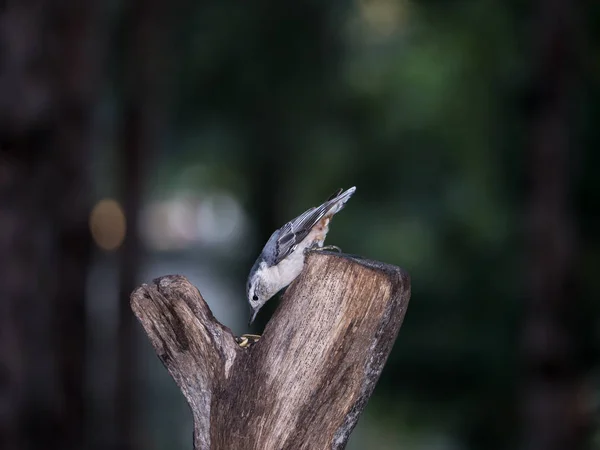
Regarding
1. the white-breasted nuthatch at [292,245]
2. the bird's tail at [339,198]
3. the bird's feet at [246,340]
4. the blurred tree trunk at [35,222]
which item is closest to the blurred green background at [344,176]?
the blurred tree trunk at [35,222]

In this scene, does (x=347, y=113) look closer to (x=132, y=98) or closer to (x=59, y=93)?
(x=132, y=98)

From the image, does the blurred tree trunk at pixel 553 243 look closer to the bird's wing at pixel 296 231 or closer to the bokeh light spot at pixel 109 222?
the bird's wing at pixel 296 231

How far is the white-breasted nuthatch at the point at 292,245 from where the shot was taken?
4.24 meters

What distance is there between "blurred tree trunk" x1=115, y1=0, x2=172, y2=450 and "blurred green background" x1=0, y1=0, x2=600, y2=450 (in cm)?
4

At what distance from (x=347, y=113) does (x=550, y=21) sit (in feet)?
23.0

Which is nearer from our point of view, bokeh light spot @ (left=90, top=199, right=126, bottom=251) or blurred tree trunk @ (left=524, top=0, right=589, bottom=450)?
blurred tree trunk @ (left=524, top=0, right=589, bottom=450)

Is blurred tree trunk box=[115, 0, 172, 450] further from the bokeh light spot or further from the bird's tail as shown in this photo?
the bird's tail

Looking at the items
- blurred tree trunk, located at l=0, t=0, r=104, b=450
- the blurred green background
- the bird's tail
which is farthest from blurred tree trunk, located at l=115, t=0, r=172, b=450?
the bird's tail

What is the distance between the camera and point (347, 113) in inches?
611

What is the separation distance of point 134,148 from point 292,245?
9891 millimetres

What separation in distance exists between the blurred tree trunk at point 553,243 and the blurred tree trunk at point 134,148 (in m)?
6.85


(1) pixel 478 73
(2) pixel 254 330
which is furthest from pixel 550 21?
(2) pixel 254 330

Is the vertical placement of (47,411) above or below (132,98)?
below

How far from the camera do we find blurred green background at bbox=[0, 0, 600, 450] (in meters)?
7.78
